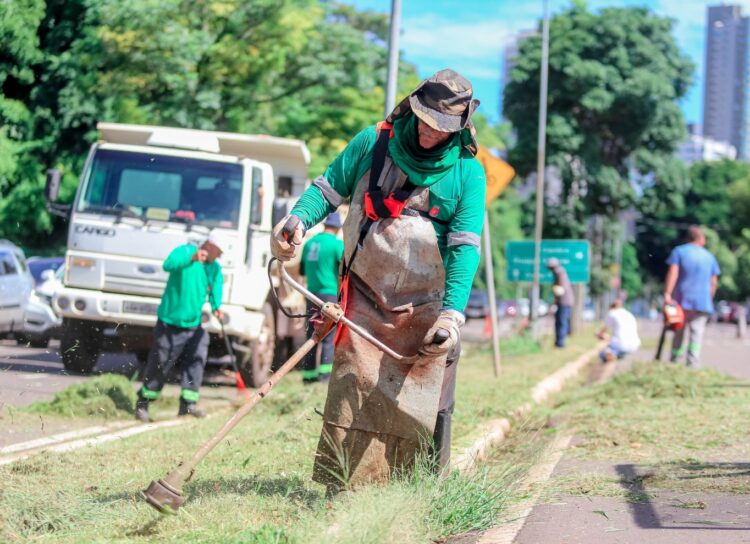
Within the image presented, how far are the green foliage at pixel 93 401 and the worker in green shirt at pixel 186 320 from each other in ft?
0.95

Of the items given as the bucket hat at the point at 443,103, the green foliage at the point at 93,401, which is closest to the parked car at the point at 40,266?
the green foliage at the point at 93,401

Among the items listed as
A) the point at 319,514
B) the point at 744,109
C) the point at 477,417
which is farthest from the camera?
the point at 744,109

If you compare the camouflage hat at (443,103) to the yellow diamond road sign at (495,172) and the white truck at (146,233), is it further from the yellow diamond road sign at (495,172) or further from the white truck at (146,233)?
the yellow diamond road sign at (495,172)

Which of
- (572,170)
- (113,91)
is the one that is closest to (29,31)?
(113,91)

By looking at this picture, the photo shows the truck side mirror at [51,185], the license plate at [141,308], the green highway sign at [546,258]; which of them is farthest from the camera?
the green highway sign at [546,258]

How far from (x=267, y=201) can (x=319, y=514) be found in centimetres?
815

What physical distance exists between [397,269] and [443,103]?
2.49 feet

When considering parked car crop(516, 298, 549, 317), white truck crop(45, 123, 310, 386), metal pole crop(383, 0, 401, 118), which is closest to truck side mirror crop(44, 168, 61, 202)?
white truck crop(45, 123, 310, 386)

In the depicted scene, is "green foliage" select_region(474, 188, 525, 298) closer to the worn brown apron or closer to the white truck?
the white truck

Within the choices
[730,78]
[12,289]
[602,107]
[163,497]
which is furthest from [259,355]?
[730,78]

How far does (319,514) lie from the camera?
437 cm

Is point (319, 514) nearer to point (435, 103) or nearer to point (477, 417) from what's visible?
point (435, 103)

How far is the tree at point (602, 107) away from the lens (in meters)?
31.4

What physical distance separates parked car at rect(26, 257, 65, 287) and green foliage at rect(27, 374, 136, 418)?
9.49 metres
